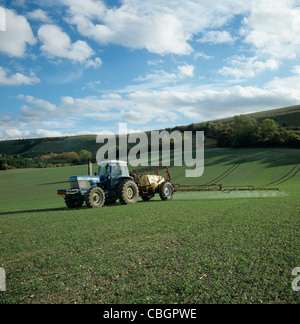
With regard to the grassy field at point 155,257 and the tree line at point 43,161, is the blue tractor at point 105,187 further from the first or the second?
the tree line at point 43,161

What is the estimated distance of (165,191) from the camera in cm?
1753

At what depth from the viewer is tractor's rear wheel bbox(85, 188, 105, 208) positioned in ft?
45.1

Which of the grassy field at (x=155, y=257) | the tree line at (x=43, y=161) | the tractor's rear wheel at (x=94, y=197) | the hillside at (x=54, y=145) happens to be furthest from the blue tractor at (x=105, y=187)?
the hillside at (x=54, y=145)

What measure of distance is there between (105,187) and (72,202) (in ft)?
7.18

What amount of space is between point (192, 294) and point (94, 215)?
8075 mm

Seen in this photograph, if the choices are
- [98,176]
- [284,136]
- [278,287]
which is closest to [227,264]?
[278,287]

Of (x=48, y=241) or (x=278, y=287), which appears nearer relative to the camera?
(x=278, y=287)

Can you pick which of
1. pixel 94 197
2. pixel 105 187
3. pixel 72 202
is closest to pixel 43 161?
pixel 72 202

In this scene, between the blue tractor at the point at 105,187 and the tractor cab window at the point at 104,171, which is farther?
the tractor cab window at the point at 104,171

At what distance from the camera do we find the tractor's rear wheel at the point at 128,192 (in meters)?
14.9

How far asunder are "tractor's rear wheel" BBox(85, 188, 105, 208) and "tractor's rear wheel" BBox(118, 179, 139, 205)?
1107mm

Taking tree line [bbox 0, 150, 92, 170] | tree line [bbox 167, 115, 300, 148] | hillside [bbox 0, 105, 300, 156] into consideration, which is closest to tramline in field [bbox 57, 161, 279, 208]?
tree line [bbox 0, 150, 92, 170]
